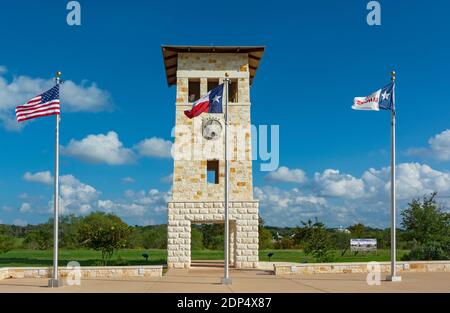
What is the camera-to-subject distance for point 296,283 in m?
21.0

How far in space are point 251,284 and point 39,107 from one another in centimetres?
1019

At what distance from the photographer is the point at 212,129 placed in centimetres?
3009

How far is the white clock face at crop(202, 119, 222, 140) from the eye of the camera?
30031 mm

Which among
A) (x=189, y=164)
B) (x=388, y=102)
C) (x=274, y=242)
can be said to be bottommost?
(x=274, y=242)

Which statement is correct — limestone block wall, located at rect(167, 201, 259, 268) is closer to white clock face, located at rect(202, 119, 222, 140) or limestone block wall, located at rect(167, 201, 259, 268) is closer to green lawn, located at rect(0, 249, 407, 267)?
white clock face, located at rect(202, 119, 222, 140)

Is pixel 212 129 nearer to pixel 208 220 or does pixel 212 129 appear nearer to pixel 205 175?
pixel 205 175

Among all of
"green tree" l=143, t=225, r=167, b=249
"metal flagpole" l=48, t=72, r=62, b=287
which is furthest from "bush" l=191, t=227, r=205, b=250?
"metal flagpole" l=48, t=72, r=62, b=287

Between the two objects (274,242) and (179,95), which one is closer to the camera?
(179,95)

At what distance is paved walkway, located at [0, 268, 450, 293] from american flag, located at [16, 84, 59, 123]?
6.18 meters
